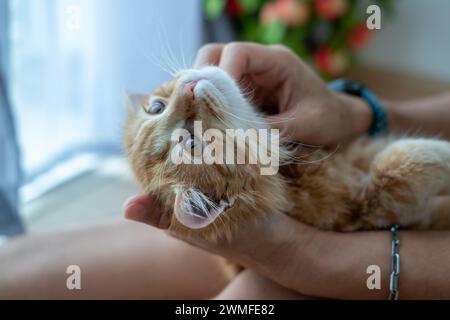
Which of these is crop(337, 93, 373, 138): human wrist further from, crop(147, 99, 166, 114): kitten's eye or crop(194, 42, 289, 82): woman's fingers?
crop(147, 99, 166, 114): kitten's eye

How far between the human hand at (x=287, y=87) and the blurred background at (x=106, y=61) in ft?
1.64

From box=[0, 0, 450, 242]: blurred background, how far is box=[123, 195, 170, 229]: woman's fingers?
27.5 inches

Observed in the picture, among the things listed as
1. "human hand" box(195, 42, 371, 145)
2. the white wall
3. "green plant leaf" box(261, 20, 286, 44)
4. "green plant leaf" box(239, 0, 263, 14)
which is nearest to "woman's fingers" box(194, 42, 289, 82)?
"human hand" box(195, 42, 371, 145)

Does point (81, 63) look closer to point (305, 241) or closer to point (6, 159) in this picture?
point (6, 159)

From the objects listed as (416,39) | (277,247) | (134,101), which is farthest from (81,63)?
(416,39)

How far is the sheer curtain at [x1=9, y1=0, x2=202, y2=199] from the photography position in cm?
187

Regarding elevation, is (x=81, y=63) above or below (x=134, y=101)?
above

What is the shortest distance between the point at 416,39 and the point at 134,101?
2.15m

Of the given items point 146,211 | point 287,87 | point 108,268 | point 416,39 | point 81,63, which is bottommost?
point 108,268

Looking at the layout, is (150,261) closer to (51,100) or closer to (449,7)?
(51,100)

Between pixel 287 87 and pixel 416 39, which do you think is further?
pixel 416 39

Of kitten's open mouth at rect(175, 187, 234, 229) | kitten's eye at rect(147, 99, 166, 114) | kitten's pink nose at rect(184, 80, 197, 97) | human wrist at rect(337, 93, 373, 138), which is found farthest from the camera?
human wrist at rect(337, 93, 373, 138)

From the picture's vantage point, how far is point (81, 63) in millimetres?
2100

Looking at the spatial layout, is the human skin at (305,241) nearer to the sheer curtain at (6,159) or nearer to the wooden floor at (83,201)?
the sheer curtain at (6,159)
